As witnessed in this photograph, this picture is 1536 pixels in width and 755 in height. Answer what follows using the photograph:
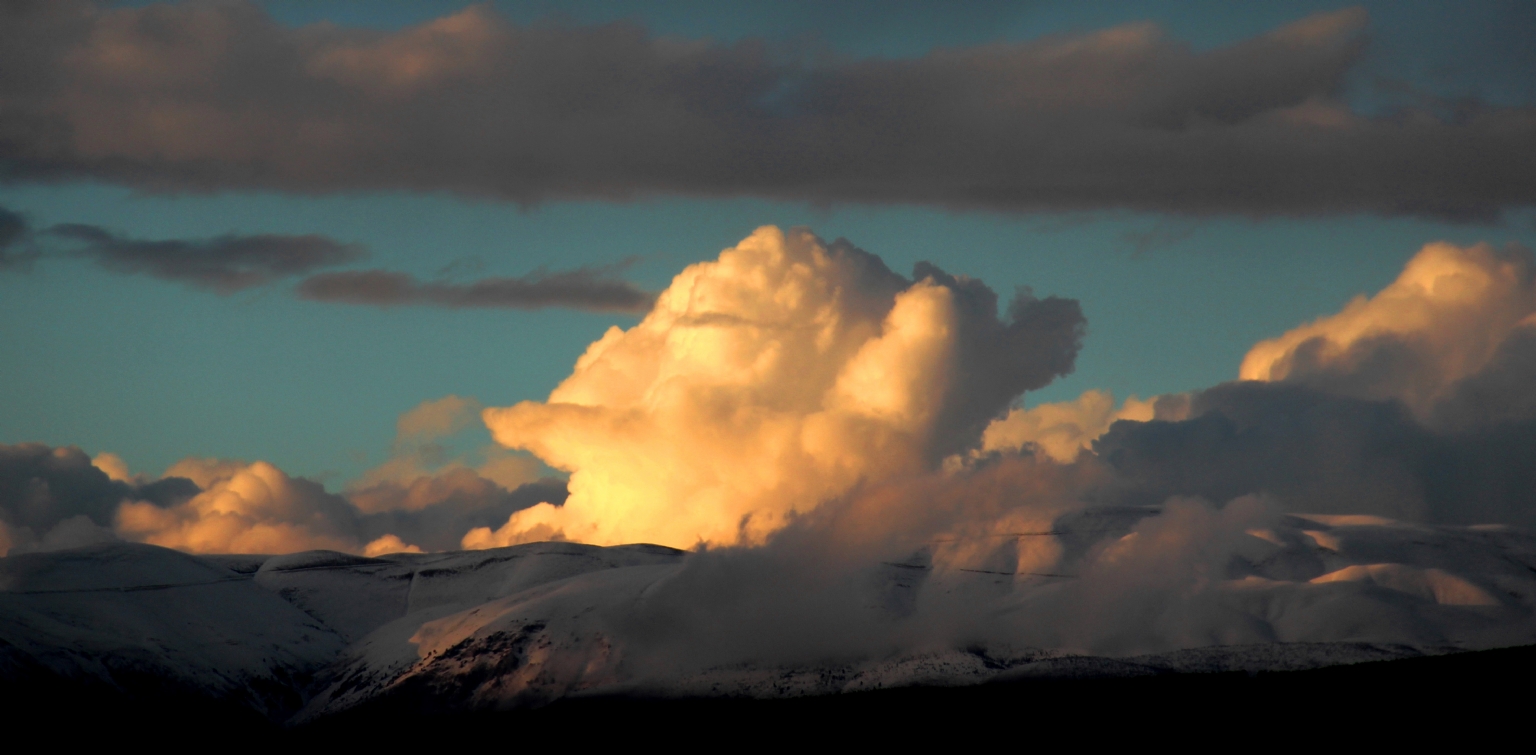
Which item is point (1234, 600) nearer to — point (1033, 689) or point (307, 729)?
point (1033, 689)

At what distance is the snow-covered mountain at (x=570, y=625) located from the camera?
413 ft

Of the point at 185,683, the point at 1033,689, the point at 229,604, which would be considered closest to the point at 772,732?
the point at 1033,689

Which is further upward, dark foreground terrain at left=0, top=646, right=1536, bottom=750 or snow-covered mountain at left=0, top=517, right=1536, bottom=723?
snow-covered mountain at left=0, top=517, right=1536, bottom=723

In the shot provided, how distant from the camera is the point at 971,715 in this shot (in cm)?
11656

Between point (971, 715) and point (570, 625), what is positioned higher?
point (570, 625)

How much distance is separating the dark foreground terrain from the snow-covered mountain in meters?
2.57

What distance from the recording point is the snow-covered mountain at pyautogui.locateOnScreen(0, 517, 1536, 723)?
12594cm

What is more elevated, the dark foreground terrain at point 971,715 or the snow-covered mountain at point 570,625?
the snow-covered mountain at point 570,625

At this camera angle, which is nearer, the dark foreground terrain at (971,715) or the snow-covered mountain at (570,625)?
the dark foreground terrain at (971,715)

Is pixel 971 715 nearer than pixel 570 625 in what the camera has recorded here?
Yes

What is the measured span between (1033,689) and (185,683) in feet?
241

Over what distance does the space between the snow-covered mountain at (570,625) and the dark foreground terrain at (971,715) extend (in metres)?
2.57

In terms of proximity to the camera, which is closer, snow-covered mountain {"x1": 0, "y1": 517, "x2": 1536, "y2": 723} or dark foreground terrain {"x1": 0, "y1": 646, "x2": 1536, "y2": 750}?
dark foreground terrain {"x1": 0, "y1": 646, "x2": 1536, "y2": 750}

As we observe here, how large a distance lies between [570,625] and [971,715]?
135ft
